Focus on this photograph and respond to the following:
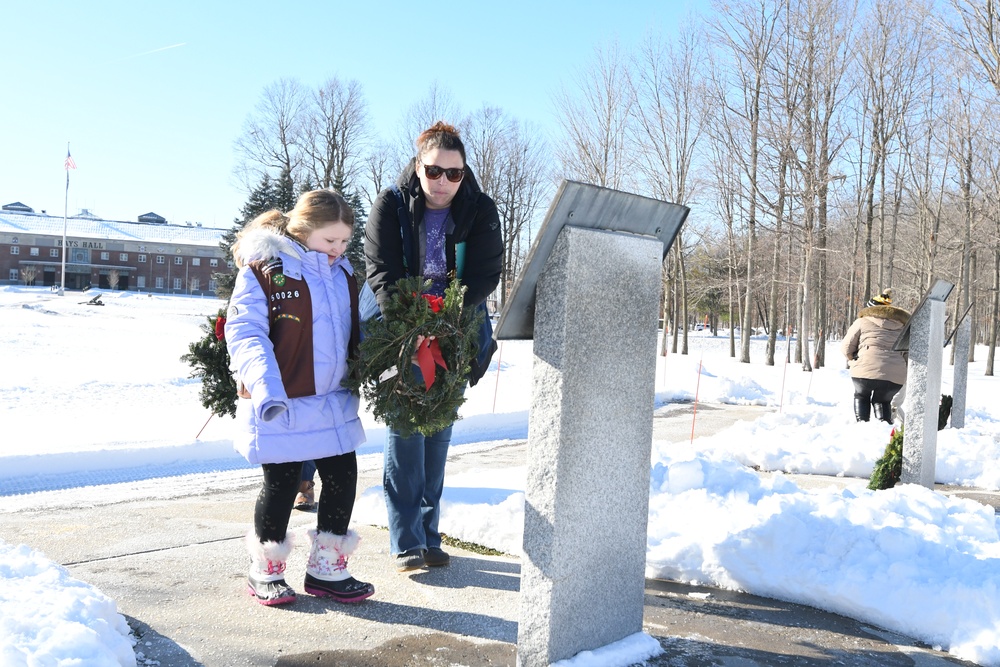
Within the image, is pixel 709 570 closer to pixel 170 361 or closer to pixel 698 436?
pixel 698 436

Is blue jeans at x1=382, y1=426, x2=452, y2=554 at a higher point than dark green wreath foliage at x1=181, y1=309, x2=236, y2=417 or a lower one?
lower

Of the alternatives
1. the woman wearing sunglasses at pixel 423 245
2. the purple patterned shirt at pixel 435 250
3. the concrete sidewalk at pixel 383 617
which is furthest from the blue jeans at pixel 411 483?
the purple patterned shirt at pixel 435 250

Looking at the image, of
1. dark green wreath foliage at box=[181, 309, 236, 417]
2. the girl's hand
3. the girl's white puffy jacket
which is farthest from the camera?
dark green wreath foliage at box=[181, 309, 236, 417]

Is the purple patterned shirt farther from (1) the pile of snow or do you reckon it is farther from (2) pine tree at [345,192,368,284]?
(2) pine tree at [345,192,368,284]

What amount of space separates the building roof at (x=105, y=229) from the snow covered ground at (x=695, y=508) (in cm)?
9344

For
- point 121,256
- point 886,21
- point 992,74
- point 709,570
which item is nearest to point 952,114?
point 886,21

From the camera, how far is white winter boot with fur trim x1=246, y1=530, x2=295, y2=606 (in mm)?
3539

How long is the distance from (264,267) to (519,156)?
44695mm

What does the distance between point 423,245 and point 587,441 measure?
1524mm

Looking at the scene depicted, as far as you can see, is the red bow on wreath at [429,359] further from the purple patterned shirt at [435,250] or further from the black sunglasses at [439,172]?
the black sunglasses at [439,172]

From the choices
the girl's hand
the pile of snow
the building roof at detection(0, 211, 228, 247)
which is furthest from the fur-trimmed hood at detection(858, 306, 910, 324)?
the building roof at detection(0, 211, 228, 247)

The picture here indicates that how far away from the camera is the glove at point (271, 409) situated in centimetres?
320

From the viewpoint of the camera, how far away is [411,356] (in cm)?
341

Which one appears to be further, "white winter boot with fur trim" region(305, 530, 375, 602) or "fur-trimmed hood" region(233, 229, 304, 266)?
"white winter boot with fur trim" region(305, 530, 375, 602)
